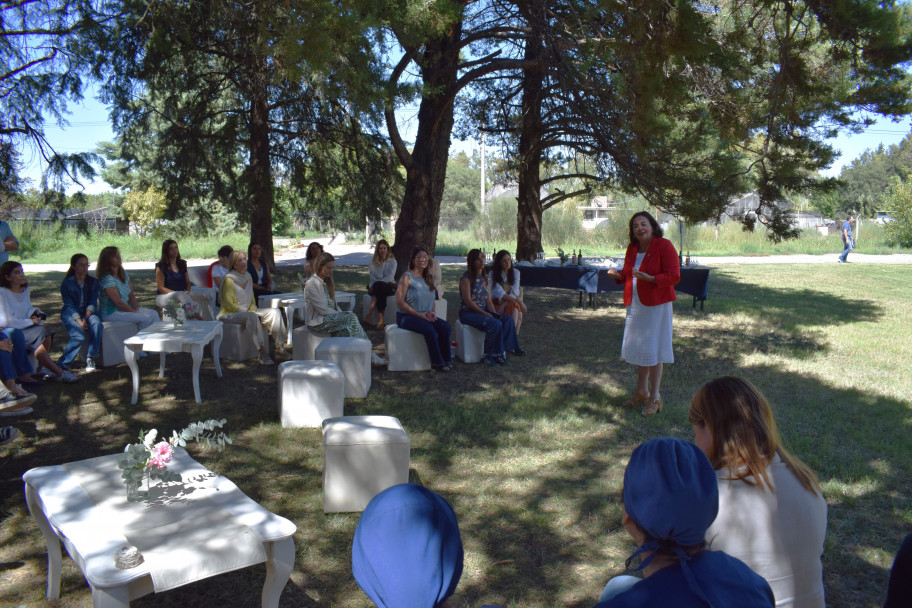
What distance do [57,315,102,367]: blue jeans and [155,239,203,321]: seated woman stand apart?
4.86 feet

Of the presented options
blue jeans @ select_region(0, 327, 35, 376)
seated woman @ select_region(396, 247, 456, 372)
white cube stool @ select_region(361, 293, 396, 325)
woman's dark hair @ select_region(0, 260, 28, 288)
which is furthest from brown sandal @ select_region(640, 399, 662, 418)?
woman's dark hair @ select_region(0, 260, 28, 288)

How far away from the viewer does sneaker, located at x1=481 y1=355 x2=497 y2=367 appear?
8.15 metres

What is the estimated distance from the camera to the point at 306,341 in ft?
24.9

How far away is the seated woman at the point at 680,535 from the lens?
4.81 feet

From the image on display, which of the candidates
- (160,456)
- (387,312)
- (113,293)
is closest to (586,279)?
(387,312)

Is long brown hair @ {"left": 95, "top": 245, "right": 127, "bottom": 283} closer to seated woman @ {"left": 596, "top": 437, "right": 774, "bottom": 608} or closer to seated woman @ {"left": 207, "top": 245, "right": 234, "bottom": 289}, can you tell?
seated woman @ {"left": 207, "top": 245, "right": 234, "bottom": 289}

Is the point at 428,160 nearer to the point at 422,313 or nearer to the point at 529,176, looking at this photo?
the point at 422,313

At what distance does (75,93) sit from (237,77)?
443cm

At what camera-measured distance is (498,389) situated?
7066mm

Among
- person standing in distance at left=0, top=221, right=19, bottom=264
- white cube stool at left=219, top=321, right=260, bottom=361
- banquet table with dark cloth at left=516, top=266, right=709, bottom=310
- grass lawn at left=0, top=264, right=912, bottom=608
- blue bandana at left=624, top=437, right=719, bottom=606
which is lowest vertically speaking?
grass lawn at left=0, top=264, right=912, bottom=608

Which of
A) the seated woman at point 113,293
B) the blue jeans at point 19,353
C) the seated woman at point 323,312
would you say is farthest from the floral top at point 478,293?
the blue jeans at point 19,353

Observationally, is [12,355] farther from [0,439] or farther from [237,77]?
[237,77]

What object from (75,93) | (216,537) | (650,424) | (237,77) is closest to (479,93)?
(237,77)

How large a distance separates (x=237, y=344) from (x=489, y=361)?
9.95ft
